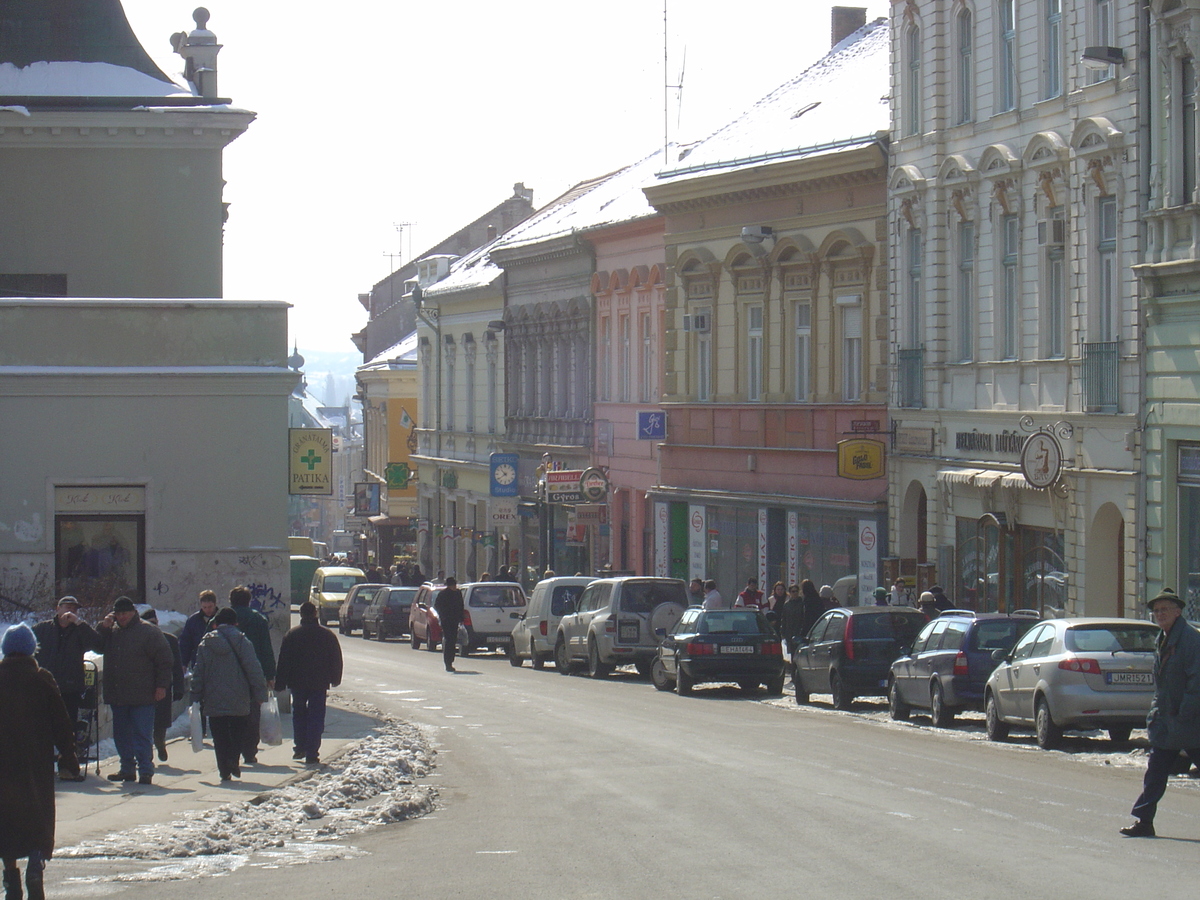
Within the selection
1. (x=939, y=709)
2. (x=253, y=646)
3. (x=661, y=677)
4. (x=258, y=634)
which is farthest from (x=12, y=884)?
(x=661, y=677)

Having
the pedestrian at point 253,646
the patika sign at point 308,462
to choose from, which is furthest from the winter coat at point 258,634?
the patika sign at point 308,462

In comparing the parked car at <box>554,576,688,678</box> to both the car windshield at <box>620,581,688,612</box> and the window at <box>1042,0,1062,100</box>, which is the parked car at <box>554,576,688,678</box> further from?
the window at <box>1042,0,1062,100</box>

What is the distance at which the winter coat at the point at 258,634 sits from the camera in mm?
17500

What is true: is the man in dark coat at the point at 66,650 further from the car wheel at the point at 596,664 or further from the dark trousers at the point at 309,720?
the car wheel at the point at 596,664

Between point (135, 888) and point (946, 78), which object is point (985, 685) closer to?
point (135, 888)

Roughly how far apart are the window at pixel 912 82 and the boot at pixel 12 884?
26446 mm

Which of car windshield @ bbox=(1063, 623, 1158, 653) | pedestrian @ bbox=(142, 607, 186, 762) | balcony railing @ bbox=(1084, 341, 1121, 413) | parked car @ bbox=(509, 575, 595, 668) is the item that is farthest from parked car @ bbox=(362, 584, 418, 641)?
car windshield @ bbox=(1063, 623, 1158, 653)

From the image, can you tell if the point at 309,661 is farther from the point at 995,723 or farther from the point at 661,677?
the point at 661,677

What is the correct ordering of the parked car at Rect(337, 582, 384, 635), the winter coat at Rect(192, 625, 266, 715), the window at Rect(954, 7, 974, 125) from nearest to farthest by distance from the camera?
the winter coat at Rect(192, 625, 266, 715), the window at Rect(954, 7, 974, 125), the parked car at Rect(337, 582, 384, 635)

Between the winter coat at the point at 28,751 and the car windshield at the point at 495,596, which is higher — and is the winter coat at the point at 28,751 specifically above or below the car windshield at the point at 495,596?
above

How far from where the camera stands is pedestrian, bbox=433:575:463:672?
34.3 m

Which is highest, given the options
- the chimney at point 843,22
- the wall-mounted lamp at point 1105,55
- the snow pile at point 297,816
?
the chimney at point 843,22

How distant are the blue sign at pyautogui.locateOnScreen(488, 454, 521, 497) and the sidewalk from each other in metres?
34.6

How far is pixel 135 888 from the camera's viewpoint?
432 inches
